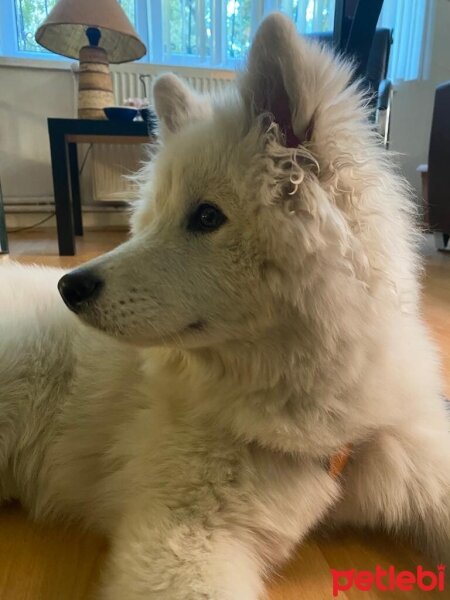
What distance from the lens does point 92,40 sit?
4387 mm

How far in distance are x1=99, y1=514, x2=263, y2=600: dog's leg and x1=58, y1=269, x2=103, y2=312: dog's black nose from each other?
0.41 meters

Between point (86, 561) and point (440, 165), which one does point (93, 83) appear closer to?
point (440, 165)

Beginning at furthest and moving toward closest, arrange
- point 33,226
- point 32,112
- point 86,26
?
point 33,226 → point 32,112 → point 86,26

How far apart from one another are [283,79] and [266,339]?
1.47ft

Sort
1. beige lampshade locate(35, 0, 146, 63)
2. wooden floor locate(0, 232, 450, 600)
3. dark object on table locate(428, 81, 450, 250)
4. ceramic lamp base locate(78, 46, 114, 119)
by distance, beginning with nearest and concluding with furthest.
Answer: wooden floor locate(0, 232, 450, 600) → beige lampshade locate(35, 0, 146, 63) → ceramic lamp base locate(78, 46, 114, 119) → dark object on table locate(428, 81, 450, 250)

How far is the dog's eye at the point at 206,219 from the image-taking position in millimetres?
952

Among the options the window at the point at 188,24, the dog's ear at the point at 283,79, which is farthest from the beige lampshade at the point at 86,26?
the dog's ear at the point at 283,79

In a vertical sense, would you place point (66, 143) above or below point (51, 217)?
above

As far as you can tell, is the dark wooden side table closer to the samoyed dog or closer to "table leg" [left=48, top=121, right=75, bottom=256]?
"table leg" [left=48, top=121, right=75, bottom=256]

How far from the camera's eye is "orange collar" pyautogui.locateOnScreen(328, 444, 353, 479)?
3.38 feet

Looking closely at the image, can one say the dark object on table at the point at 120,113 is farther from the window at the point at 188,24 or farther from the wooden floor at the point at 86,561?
the wooden floor at the point at 86,561

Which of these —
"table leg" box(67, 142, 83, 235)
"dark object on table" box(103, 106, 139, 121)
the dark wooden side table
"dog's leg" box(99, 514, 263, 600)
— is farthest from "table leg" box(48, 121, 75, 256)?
"dog's leg" box(99, 514, 263, 600)

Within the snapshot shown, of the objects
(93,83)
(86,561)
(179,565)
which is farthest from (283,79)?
(93,83)

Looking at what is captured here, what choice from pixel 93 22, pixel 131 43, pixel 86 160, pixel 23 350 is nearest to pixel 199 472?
pixel 23 350
